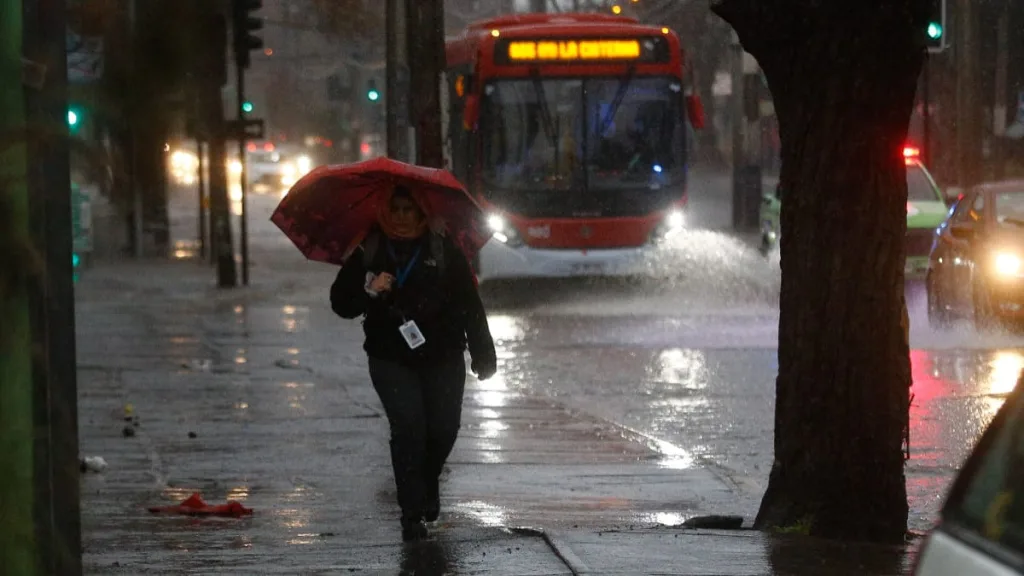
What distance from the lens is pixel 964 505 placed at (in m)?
2.60

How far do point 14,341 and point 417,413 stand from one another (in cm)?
549

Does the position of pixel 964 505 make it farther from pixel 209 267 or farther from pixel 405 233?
pixel 209 267

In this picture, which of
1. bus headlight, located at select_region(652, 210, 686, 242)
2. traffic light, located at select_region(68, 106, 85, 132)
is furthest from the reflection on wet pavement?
traffic light, located at select_region(68, 106, 85, 132)

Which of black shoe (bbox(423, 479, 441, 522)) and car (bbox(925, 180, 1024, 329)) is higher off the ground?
black shoe (bbox(423, 479, 441, 522))

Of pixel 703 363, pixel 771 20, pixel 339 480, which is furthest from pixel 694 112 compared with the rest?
pixel 771 20

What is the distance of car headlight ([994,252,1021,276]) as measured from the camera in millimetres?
16625

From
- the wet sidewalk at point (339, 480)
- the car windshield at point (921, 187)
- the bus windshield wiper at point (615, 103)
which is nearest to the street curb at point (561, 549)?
the wet sidewalk at point (339, 480)

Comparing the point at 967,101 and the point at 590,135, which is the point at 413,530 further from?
the point at 967,101

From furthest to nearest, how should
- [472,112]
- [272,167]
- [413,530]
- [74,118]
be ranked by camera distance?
[272,167], [472,112], [413,530], [74,118]

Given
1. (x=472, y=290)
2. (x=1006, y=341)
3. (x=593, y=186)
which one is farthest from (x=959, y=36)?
(x=472, y=290)

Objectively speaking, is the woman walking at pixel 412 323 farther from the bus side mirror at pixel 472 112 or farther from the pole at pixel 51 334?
the bus side mirror at pixel 472 112

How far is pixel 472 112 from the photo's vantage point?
20828mm

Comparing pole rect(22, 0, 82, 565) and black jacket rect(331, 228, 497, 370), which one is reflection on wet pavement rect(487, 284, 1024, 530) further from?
pole rect(22, 0, 82, 565)

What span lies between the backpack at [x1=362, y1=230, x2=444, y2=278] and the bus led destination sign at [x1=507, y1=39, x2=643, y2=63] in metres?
13.7
